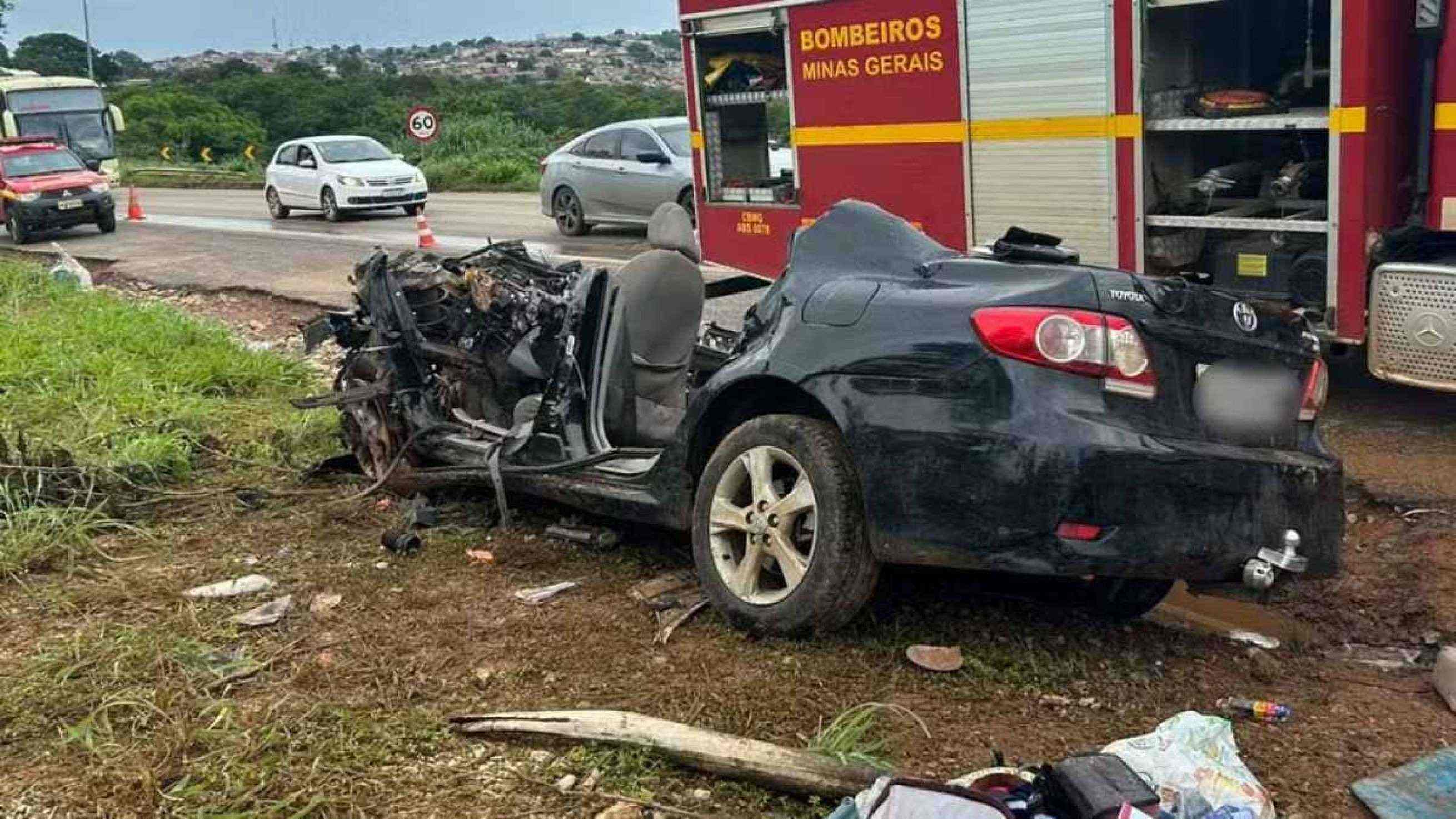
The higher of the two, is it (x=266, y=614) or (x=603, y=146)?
(x=603, y=146)

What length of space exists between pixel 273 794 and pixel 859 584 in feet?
5.27

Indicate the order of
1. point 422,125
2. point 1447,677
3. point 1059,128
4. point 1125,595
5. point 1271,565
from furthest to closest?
point 422,125 → point 1059,128 → point 1125,595 → point 1447,677 → point 1271,565

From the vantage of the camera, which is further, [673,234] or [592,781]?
[673,234]

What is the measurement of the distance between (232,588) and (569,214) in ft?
49.8

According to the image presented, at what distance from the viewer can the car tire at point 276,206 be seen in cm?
2688

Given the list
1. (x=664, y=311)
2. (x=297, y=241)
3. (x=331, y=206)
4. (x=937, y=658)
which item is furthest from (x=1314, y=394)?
(x=331, y=206)

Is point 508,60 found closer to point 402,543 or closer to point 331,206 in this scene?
point 331,206

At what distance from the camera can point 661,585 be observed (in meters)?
4.73

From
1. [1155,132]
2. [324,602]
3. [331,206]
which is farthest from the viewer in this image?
[331,206]

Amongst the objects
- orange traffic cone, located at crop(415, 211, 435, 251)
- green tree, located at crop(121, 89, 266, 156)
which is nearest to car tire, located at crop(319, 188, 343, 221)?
orange traffic cone, located at crop(415, 211, 435, 251)

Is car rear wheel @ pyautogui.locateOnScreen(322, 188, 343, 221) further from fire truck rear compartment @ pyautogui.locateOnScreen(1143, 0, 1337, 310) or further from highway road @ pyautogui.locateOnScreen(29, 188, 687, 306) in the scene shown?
fire truck rear compartment @ pyautogui.locateOnScreen(1143, 0, 1337, 310)

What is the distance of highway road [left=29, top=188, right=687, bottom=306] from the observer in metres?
16.8

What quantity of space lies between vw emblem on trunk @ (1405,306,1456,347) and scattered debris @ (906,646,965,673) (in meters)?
3.81

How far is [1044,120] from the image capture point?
332 inches
